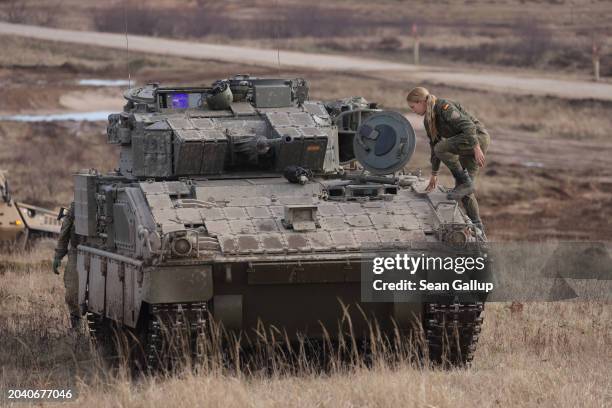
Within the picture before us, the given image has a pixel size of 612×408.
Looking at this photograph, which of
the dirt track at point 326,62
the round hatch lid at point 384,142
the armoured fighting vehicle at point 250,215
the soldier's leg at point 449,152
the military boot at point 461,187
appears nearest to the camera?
the armoured fighting vehicle at point 250,215

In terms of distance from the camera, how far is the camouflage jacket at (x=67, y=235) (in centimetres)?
1773

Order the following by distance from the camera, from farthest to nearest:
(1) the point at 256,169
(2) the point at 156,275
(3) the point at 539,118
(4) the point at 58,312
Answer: (3) the point at 539,118 < (4) the point at 58,312 < (1) the point at 256,169 < (2) the point at 156,275

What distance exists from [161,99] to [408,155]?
2.66 metres

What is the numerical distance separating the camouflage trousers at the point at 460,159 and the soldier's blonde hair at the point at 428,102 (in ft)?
0.43

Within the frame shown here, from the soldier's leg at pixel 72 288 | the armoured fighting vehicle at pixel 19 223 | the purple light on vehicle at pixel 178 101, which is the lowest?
the armoured fighting vehicle at pixel 19 223

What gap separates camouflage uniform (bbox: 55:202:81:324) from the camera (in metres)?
17.7

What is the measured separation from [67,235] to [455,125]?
465 centimetres

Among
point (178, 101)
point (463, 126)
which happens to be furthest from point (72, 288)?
point (463, 126)

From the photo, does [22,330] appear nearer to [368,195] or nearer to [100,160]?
[368,195]

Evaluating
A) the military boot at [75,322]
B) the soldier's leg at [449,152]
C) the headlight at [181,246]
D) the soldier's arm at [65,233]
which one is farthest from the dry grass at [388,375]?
the soldier's leg at [449,152]

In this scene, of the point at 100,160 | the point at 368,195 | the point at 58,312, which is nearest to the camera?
the point at 368,195

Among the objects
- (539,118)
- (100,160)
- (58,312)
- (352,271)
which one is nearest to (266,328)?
(352,271)

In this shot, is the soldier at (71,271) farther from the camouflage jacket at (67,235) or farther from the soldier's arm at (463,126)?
the soldier's arm at (463,126)

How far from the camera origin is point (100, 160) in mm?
35812
